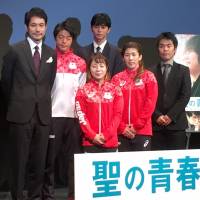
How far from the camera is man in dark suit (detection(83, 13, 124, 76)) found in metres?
3.46

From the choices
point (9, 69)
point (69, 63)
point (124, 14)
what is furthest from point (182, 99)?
point (9, 69)

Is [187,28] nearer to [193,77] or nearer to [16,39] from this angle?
[193,77]

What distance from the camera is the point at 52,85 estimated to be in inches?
130

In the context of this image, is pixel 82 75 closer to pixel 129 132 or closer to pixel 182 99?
pixel 129 132

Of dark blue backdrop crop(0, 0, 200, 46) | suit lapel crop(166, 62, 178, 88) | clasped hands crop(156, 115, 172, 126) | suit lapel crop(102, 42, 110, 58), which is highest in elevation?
dark blue backdrop crop(0, 0, 200, 46)

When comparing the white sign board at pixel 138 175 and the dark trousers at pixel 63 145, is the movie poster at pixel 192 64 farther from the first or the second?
the white sign board at pixel 138 175

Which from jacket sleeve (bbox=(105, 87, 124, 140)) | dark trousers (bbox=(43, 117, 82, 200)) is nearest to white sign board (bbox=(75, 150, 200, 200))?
jacket sleeve (bbox=(105, 87, 124, 140))

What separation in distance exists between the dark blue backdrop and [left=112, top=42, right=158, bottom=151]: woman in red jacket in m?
0.89

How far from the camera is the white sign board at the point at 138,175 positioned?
2400 mm

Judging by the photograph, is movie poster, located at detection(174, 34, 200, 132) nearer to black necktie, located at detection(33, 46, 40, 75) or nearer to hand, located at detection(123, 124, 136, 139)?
hand, located at detection(123, 124, 136, 139)

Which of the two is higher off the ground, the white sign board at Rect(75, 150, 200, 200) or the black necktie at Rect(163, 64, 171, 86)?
the black necktie at Rect(163, 64, 171, 86)

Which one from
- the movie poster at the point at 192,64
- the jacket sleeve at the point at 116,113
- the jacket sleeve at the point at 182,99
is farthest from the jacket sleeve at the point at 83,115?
the movie poster at the point at 192,64

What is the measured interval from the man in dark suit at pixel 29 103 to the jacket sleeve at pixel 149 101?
64 cm

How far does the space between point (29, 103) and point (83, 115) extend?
0.37 meters
